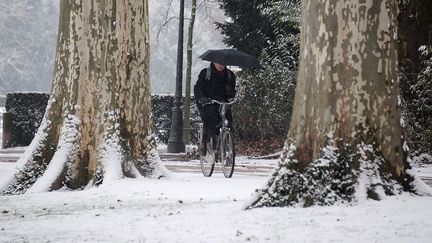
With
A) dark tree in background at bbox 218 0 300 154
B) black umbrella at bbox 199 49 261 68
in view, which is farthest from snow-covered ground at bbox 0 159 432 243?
dark tree in background at bbox 218 0 300 154

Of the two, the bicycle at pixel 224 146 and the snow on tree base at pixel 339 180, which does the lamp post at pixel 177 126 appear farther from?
the snow on tree base at pixel 339 180

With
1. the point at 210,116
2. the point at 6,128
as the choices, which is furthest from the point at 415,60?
the point at 6,128

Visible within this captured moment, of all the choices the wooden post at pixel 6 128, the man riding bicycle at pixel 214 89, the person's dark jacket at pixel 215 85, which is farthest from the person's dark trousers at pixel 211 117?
the wooden post at pixel 6 128

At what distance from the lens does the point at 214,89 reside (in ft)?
33.8

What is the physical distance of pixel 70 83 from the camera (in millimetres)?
9031

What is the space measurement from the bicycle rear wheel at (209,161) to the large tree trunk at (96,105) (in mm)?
1603

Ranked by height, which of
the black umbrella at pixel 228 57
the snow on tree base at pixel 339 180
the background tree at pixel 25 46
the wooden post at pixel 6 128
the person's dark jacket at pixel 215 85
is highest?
the background tree at pixel 25 46

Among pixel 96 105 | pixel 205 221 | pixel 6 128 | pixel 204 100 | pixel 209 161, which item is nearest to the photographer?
pixel 205 221

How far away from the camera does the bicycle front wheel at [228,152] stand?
1011cm

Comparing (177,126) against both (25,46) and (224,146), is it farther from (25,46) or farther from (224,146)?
(25,46)

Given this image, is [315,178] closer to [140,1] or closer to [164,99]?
[140,1]

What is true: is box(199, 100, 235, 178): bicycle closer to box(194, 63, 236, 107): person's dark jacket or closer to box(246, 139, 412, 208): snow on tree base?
box(194, 63, 236, 107): person's dark jacket

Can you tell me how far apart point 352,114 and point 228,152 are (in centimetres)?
476

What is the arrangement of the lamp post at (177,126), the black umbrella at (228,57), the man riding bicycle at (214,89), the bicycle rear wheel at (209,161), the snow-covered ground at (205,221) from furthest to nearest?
the lamp post at (177,126) → the black umbrella at (228,57) → the bicycle rear wheel at (209,161) → the man riding bicycle at (214,89) → the snow-covered ground at (205,221)
